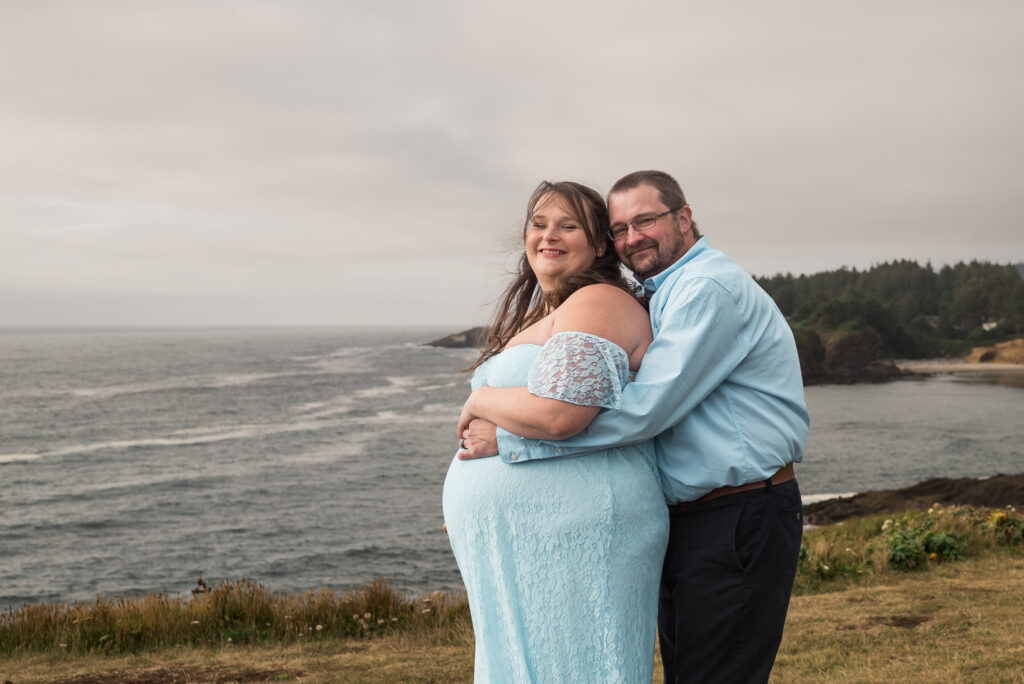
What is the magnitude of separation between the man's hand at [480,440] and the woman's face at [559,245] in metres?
0.68

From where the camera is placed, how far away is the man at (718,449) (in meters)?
2.67

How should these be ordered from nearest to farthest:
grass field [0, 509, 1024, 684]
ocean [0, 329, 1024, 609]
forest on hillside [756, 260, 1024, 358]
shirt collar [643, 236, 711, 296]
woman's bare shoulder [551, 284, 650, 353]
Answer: woman's bare shoulder [551, 284, 650, 353]
shirt collar [643, 236, 711, 296]
grass field [0, 509, 1024, 684]
ocean [0, 329, 1024, 609]
forest on hillside [756, 260, 1024, 358]

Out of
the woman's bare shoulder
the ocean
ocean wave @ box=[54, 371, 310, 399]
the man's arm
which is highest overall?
the woman's bare shoulder

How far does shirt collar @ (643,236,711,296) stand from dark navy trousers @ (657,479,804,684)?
845 millimetres

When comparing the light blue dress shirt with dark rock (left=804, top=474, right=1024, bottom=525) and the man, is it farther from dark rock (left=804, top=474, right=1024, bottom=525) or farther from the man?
dark rock (left=804, top=474, right=1024, bottom=525)

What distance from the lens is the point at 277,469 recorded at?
134 feet

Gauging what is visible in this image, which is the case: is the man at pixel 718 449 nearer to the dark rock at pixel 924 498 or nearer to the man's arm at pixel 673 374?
the man's arm at pixel 673 374

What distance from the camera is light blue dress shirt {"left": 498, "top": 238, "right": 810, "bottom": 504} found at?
2.65m

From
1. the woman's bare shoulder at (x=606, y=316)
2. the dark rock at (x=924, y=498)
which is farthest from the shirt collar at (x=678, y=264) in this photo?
the dark rock at (x=924, y=498)

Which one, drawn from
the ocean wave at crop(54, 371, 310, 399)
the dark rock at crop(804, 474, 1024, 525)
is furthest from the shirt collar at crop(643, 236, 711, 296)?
the ocean wave at crop(54, 371, 310, 399)

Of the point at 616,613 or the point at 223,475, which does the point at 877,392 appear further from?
the point at 616,613

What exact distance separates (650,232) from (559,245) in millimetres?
364

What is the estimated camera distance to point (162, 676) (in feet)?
21.4

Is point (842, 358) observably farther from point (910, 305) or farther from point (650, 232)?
point (650, 232)
